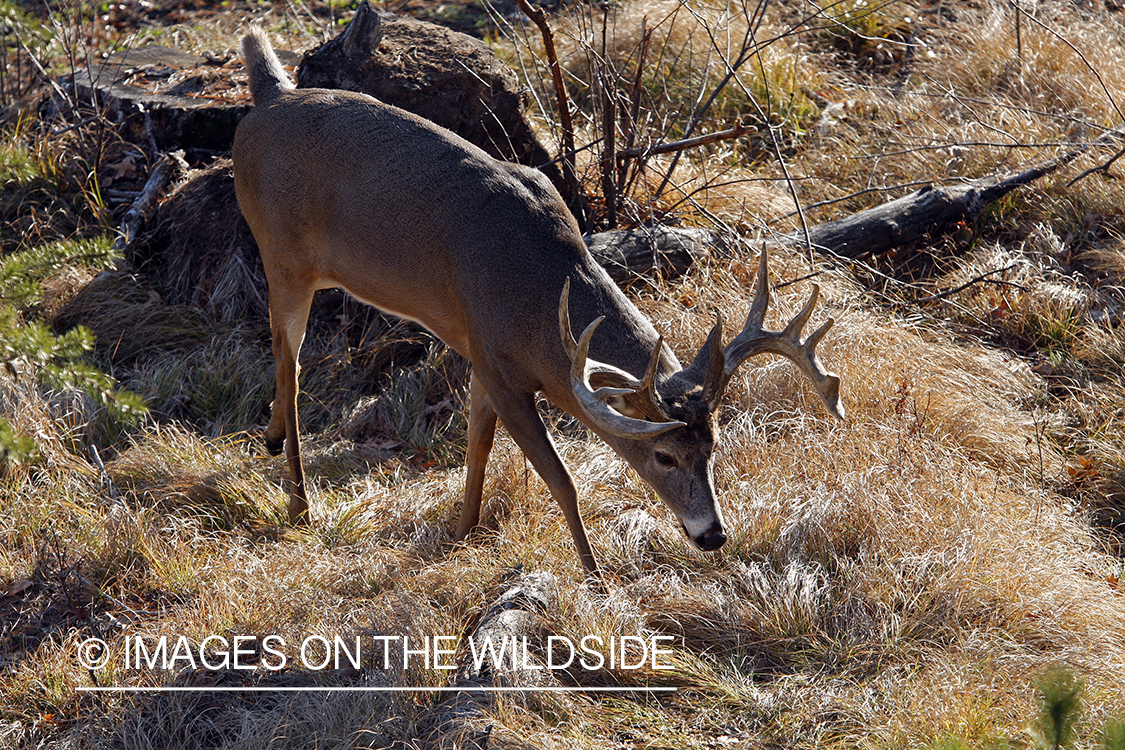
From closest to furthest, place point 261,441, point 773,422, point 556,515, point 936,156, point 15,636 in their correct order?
point 15,636 → point 556,515 → point 773,422 → point 261,441 → point 936,156

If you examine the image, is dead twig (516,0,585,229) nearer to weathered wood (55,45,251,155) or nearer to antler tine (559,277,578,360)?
weathered wood (55,45,251,155)

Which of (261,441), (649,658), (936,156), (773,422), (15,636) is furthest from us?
(936,156)

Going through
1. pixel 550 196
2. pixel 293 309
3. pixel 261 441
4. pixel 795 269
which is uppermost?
pixel 550 196

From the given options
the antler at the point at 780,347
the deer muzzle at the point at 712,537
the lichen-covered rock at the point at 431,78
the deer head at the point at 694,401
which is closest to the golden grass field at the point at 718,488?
the deer muzzle at the point at 712,537

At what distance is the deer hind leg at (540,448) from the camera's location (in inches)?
172

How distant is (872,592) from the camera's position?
4211 mm

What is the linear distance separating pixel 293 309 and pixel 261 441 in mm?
1062

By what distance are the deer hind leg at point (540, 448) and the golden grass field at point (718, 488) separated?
1.02ft

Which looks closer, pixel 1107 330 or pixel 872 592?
pixel 872 592

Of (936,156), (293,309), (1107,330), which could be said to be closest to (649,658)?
(293,309)

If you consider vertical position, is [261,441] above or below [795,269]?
below

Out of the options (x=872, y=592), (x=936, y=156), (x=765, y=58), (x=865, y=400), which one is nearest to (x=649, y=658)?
(x=872, y=592)

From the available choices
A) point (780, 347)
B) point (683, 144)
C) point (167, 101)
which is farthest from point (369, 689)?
point (167, 101)

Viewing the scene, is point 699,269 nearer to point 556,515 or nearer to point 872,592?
point 556,515
